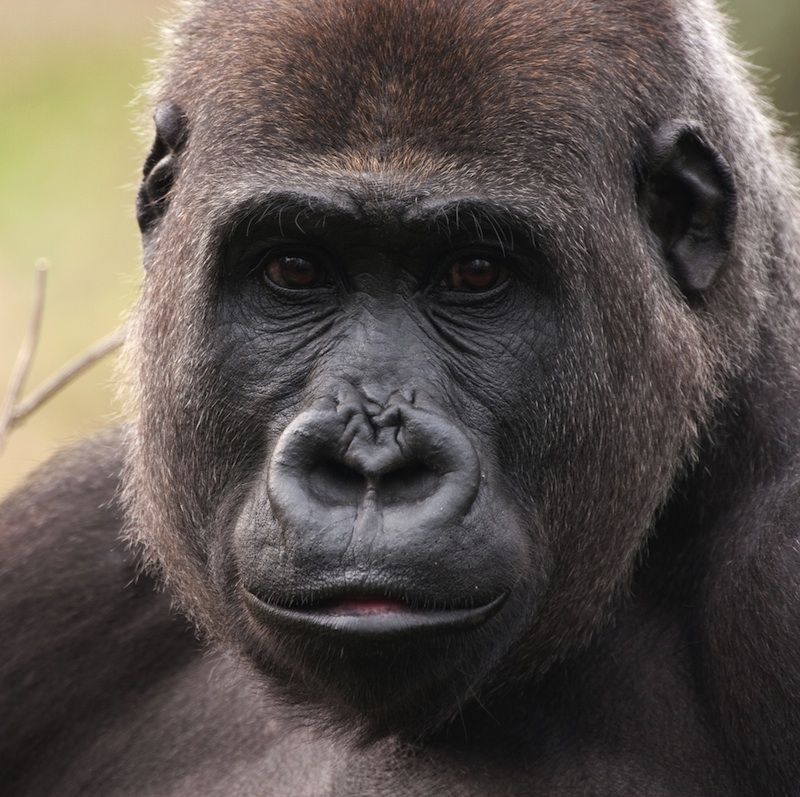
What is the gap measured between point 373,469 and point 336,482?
0.14 m

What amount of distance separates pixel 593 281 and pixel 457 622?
109 centimetres

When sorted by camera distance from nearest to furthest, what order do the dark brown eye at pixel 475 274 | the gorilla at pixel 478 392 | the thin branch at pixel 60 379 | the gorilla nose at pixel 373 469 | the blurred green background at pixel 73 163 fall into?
the gorilla nose at pixel 373 469 < the gorilla at pixel 478 392 < the dark brown eye at pixel 475 274 < the thin branch at pixel 60 379 < the blurred green background at pixel 73 163

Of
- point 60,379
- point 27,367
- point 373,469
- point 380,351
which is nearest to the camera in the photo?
point 373,469

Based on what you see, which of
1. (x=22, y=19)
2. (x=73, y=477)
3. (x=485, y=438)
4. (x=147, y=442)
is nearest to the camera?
(x=485, y=438)

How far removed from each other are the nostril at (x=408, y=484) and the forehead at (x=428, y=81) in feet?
2.88

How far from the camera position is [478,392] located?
447 centimetres

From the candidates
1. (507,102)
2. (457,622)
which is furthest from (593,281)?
(457,622)

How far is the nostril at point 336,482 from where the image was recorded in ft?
13.4

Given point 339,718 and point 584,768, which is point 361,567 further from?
point 584,768

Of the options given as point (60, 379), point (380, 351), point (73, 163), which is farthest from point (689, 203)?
point (73, 163)

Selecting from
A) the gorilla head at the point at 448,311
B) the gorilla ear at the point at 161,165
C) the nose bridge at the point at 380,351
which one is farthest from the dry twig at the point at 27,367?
the nose bridge at the point at 380,351

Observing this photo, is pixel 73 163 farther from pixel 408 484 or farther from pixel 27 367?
pixel 408 484

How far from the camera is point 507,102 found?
4531 millimetres

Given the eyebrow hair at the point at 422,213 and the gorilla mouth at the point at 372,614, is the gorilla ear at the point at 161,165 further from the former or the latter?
the gorilla mouth at the point at 372,614
